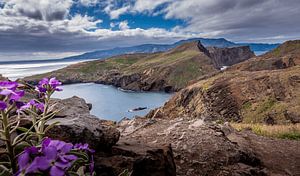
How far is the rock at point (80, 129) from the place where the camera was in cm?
577

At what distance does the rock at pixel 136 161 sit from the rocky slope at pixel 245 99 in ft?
55.4

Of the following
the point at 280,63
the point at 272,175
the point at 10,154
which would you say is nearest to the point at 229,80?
the point at 280,63

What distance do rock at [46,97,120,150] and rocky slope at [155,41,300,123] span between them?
57.7ft

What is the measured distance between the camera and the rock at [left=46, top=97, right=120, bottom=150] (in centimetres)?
577

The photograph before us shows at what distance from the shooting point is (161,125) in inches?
503

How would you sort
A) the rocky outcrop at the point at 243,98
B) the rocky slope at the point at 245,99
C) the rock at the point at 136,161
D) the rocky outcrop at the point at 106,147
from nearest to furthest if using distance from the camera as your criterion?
1. the rocky outcrop at the point at 106,147
2. the rock at the point at 136,161
3. the rocky slope at the point at 245,99
4. the rocky outcrop at the point at 243,98

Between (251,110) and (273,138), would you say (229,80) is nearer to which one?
(251,110)

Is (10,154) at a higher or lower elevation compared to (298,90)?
higher

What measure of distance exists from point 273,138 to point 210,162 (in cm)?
713

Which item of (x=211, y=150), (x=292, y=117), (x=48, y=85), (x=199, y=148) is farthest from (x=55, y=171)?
(x=292, y=117)

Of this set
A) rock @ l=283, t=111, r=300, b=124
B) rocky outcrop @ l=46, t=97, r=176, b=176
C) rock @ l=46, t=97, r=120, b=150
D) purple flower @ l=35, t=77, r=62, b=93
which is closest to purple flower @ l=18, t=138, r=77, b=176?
purple flower @ l=35, t=77, r=62, b=93

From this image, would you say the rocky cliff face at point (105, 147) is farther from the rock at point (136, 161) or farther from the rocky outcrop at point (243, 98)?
the rocky outcrop at point (243, 98)

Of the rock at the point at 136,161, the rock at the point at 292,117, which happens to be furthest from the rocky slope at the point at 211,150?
the rock at the point at 292,117

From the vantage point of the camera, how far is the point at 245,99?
3033cm
